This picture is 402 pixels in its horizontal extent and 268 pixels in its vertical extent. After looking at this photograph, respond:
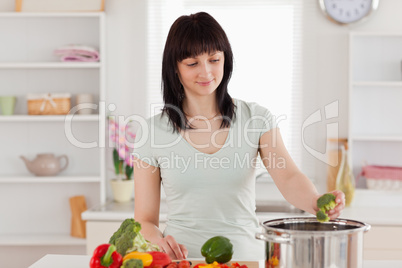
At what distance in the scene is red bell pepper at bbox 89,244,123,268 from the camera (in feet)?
3.91

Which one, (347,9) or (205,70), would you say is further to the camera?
(347,9)

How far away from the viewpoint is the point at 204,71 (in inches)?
67.1

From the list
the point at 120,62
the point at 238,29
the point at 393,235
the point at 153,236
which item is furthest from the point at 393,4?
the point at 153,236

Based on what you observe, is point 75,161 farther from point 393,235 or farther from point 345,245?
point 345,245

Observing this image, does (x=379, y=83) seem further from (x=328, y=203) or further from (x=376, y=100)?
(x=328, y=203)

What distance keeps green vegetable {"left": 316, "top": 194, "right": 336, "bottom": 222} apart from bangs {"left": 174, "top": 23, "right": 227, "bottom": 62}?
2.08 feet

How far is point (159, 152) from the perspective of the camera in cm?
180

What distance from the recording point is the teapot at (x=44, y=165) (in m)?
3.28

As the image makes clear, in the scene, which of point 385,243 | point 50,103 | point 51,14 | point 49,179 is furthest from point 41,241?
point 385,243

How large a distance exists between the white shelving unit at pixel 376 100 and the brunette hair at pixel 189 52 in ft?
5.74

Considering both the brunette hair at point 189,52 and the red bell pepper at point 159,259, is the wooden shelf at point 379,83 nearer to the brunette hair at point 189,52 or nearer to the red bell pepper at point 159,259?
the brunette hair at point 189,52

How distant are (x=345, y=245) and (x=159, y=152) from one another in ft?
2.73

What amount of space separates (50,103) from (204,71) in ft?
5.98

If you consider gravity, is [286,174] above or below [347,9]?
below
